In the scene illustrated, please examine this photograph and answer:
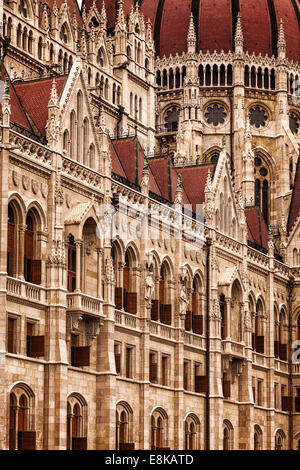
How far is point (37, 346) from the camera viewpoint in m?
62.3

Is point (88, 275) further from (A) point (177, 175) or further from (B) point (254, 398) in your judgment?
(B) point (254, 398)

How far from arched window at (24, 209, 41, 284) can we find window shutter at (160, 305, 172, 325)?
1473 cm

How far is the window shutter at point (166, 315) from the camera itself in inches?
2995

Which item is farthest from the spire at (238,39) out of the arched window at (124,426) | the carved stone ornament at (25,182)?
the carved stone ornament at (25,182)

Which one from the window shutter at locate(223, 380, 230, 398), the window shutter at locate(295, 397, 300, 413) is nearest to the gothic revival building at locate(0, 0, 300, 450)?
the window shutter at locate(295, 397, 300, 413)

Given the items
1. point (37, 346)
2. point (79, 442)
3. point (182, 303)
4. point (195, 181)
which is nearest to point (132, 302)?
point (182, 303)

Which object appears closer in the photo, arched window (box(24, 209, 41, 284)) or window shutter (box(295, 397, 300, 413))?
arched window (box(24, 209, 41, 284))

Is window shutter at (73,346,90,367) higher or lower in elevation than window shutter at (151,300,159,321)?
lower

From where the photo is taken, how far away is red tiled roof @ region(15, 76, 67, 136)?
6612 centimetres

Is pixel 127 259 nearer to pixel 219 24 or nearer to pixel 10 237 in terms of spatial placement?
pixel 10 237

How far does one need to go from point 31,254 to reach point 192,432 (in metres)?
20.3

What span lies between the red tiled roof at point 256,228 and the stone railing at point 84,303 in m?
28.9

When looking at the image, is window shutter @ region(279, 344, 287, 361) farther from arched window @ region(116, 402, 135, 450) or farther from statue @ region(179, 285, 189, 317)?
arched window @ region(116, 402, 135, 450)
